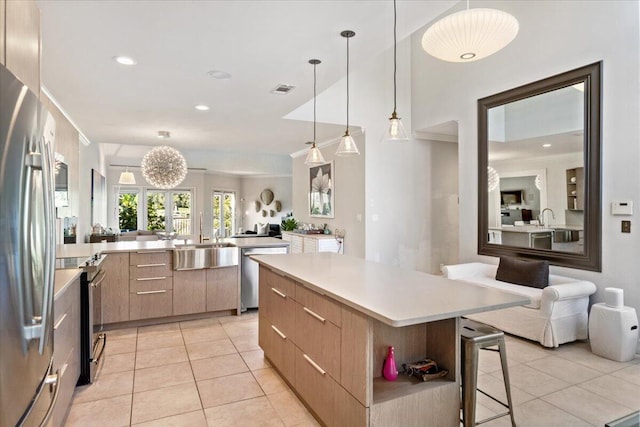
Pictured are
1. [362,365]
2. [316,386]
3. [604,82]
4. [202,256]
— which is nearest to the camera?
[362,365]

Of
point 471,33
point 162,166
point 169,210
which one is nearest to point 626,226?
point 471,33

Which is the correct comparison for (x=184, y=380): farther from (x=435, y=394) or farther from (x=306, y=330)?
(x=435, y=394)

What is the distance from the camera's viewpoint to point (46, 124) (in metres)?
1.21

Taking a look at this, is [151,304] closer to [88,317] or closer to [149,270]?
[149,270]

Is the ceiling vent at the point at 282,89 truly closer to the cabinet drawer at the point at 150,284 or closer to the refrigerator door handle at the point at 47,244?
the cabinet drawer at the point at 150,284

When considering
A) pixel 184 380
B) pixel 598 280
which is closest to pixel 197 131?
pixel 184 380

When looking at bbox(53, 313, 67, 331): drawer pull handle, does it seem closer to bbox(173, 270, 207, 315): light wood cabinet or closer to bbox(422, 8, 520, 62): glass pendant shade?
bbox(173, 270, 207, 315): light wood cabinet

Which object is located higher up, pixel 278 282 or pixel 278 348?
pixel 278 282

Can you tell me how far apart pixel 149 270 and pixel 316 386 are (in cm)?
268

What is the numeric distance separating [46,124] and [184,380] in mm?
2196

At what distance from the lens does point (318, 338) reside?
2064 mm

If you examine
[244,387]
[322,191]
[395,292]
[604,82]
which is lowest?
[244,387]

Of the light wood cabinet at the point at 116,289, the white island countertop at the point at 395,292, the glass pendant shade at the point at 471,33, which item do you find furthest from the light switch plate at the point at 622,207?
the light wood cabinet at the point at 116,289

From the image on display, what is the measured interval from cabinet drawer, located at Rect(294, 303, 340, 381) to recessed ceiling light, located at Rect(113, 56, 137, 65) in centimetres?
262
